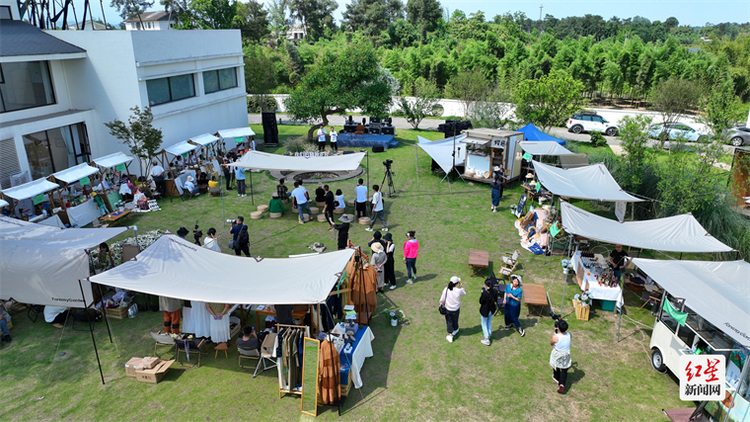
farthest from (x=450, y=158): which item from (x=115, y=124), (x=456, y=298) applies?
(x=115, y=124)

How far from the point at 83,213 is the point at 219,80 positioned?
1249 centimetres

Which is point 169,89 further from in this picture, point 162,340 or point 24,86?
point 162,340

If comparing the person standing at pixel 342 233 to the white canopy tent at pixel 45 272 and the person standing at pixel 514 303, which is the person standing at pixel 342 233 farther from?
the white canopy tent at pixel 45 272

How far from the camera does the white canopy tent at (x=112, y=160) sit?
16.1 meters

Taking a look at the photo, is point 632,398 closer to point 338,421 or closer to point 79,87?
point 338,421

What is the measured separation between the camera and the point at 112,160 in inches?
652

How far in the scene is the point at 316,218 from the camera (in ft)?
51.7

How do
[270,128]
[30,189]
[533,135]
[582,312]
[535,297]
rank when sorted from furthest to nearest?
[270,128]
[533,135]
[30,189]
[535,297]
[582,312]

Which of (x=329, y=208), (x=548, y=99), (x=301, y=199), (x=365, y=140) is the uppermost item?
(x=548, y=99)

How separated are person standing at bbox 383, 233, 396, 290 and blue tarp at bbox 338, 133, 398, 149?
575 inches

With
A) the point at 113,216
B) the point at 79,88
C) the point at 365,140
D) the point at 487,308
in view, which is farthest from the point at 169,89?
the point at 487,308

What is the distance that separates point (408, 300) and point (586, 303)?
3861mm

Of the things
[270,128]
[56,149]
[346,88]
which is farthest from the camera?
[270,128]

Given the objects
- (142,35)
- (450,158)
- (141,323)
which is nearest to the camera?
(141,323)
